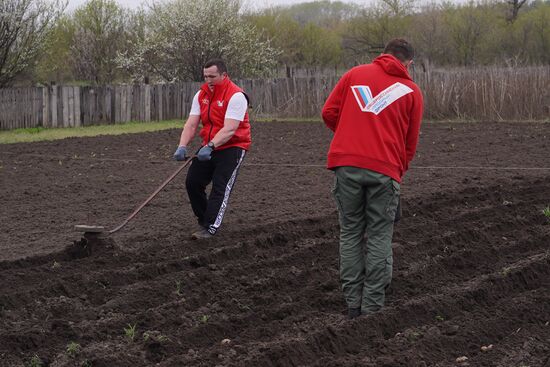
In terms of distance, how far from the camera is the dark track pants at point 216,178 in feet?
29.6

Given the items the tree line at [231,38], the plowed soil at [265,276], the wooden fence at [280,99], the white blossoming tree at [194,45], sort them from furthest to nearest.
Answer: the white blossoming tree at [194,45]
the tree line at [231,38]
the wooden fence at [280,99]
the plowed soil at [265,276]

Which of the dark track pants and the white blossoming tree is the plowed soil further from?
the white blossoming tree

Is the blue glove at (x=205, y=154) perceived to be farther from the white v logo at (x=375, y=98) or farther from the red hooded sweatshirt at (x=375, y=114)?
the white v logo at (x=375, y=98)

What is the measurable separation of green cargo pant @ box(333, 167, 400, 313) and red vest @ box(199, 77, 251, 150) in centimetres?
269

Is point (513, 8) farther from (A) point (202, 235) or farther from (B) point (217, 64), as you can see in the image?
(A) point (202, 235)

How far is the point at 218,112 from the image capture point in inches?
353

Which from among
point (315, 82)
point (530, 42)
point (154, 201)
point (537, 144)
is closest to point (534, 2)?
point (530, 42)

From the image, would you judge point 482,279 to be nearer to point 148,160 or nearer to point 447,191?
point 447,191

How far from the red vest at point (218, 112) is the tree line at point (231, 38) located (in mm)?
17018

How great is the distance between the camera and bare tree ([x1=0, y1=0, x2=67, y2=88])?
26.2 metres

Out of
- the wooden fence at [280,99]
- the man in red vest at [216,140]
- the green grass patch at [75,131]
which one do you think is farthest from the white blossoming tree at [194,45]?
the man in red vest at [216,140]

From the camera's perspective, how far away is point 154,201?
11.6 metres

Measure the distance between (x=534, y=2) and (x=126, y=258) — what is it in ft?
164

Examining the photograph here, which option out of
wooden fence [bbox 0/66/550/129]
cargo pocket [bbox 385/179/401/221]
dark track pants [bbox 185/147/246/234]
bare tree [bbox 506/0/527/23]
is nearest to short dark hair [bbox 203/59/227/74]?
dark track pants [bbox 185/147/246/234]
